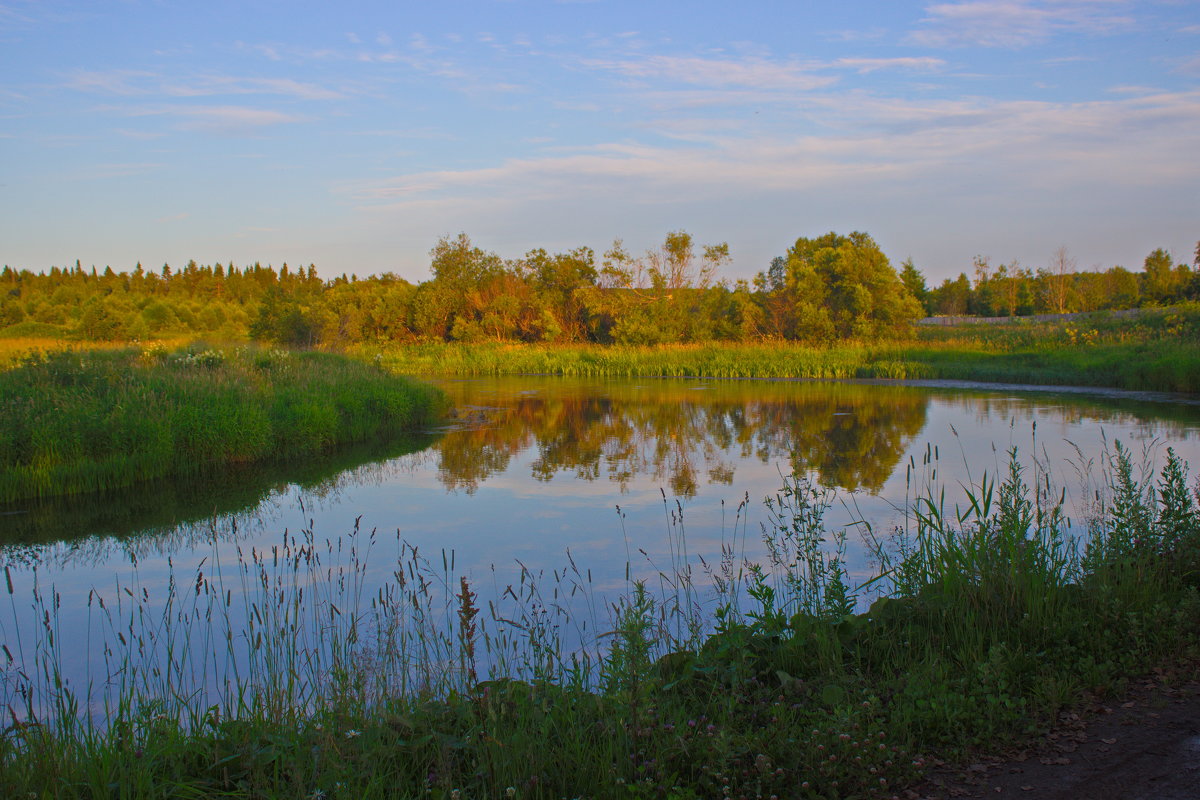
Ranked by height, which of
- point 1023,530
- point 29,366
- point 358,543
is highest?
point 29,366

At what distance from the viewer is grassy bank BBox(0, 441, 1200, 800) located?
9.22 feet

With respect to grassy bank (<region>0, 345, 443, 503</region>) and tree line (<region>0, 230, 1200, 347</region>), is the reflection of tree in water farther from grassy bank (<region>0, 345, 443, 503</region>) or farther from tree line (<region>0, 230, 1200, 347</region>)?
tree line (<region>0, 230, 1200, 347</region>)

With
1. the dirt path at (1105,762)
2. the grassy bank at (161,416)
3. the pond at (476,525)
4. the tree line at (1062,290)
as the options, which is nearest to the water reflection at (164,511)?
the pond at (476,525)

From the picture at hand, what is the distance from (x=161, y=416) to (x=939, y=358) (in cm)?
2534

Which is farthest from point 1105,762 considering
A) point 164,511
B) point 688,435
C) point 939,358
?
point 939,358

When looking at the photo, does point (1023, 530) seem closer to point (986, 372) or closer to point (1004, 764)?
point (1004, 764)

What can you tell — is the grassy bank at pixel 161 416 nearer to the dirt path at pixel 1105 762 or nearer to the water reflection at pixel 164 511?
the water reflection at pixel 164 511

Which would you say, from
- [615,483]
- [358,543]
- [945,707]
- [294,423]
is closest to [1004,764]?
[945,707]

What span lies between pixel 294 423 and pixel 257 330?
128 feet

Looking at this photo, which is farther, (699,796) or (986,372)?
(986,372)

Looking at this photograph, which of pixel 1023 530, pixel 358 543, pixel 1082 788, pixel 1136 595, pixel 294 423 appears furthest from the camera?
pixel 294 423

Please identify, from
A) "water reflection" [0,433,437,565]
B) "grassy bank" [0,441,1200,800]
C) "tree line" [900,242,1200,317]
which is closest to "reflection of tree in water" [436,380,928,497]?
"water reflection" [0,433,437,565]

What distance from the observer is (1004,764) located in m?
2.98

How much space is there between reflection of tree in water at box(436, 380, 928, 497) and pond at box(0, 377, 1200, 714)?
3.2 inches
